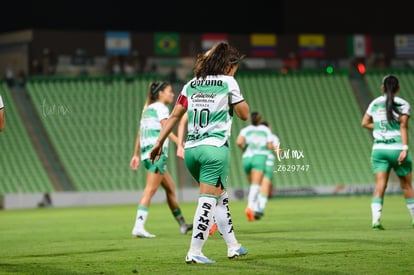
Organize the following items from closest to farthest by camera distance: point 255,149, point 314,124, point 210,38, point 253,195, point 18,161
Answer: point 253,195 → point 255,149 → point 18,161 → point 314,124 → point 210,38

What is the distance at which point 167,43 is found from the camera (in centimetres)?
4403

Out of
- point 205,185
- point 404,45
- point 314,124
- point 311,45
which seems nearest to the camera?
point 205,185

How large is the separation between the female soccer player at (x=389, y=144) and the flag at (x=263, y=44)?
1164 inches

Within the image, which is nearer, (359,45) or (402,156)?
(402,156)

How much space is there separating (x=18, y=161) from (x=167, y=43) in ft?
33.4

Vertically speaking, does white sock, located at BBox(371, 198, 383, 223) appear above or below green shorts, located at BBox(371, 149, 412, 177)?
below

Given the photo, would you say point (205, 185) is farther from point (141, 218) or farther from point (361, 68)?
point (361, 68)

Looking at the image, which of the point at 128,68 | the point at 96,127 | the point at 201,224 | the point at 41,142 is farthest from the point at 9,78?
the point at 201,224

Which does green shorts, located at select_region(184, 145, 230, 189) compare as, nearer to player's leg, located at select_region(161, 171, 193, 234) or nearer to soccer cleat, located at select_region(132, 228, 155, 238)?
soccer cleat, located at select_region(132, 228, 155, 238)

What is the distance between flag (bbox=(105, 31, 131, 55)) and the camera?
43.0 meters

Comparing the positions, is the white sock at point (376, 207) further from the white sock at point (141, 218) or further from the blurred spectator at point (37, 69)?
the blurred spectator at point (37, 69)

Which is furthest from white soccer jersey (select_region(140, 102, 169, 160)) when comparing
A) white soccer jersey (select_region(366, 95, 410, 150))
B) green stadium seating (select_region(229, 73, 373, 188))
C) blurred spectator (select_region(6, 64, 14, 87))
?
blurred spectator (select_region(6, 64, 14, 87))

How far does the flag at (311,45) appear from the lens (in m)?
45.2

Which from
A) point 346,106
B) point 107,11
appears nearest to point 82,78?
point 107,11
